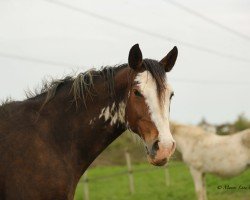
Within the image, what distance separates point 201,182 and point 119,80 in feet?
23.1

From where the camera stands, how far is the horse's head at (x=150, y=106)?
359 cm

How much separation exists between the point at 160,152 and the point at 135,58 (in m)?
0.81

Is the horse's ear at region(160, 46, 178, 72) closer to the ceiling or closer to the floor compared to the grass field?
closer to the ceiling

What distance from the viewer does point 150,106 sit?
12.1ft

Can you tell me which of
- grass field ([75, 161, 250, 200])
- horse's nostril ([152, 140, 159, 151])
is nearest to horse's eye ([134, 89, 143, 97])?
horse's nostril ([152, 140, 159, 151])

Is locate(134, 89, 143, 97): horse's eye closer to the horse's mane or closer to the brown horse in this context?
the brown horse

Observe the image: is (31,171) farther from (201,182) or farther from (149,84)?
(201,182)

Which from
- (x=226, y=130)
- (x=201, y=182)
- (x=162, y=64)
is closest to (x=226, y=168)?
(x=201, y=182)

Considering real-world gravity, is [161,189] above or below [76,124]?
below

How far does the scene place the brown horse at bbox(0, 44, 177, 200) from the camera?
3.65m

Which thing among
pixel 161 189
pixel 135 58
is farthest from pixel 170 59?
pixel 161 189

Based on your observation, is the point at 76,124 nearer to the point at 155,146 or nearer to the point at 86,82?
the point at 86,82

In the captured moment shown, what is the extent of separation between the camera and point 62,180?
3723mm

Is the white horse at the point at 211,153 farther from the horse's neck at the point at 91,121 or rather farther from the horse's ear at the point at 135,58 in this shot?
the horse's ear at the point at 135,58
